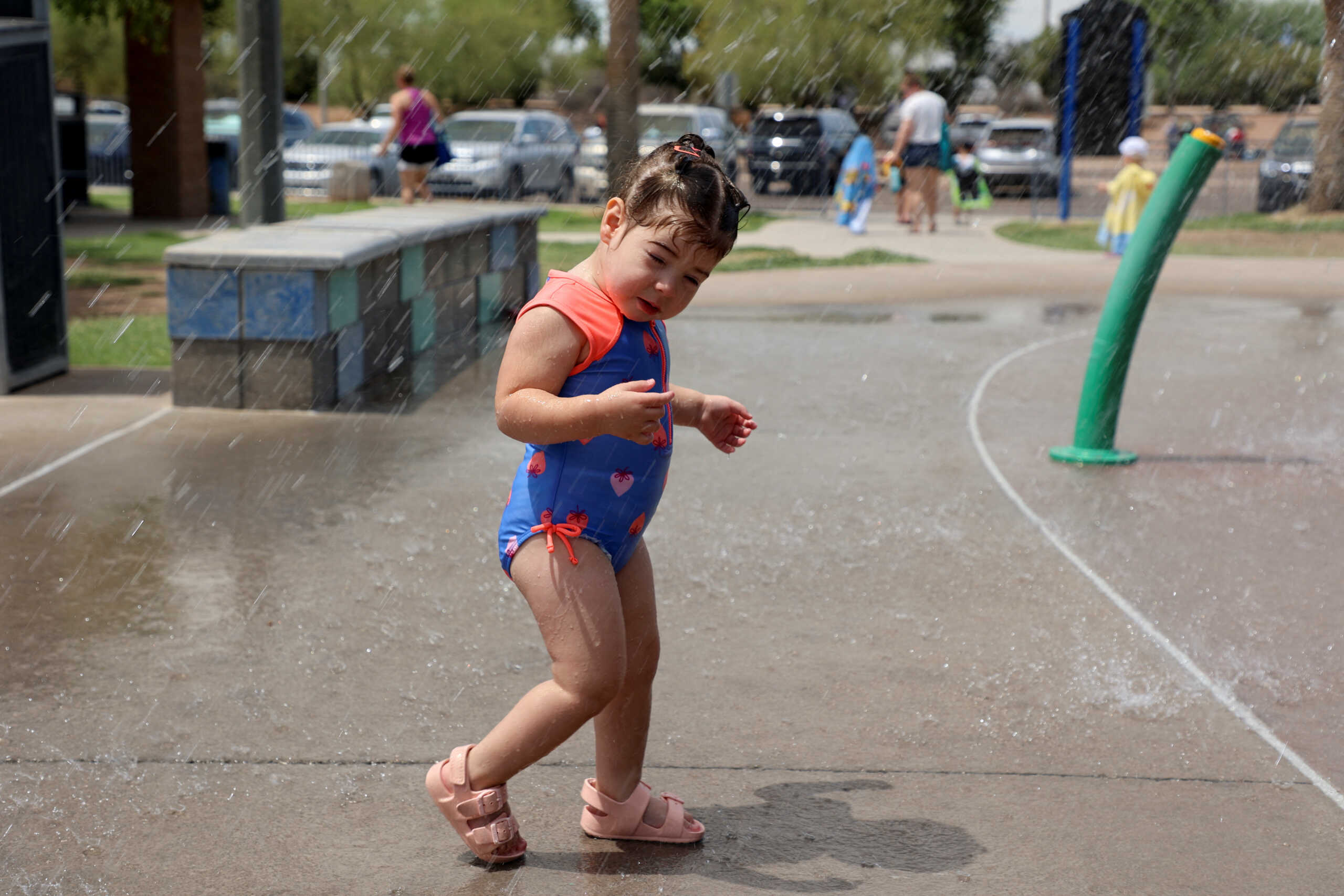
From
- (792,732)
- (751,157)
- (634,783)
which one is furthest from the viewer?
(751,157)

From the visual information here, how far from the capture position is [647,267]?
2781 millimetres

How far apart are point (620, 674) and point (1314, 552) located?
3.41 meters

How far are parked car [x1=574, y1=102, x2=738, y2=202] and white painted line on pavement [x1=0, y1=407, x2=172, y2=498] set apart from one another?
1774 cm

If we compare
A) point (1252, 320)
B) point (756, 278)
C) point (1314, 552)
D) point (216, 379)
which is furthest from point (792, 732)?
point (756, 278)

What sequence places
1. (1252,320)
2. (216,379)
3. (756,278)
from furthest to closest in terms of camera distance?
(756,278), (1252,320), (216,379)

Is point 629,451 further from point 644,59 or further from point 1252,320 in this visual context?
point 644,59

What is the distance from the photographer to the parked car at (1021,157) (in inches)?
1203

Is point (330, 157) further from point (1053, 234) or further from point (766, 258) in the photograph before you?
point (1053, 234)

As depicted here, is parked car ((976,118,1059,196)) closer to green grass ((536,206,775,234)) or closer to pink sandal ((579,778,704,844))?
green grass ((536,206,775,234))

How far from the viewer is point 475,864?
3.02 meters

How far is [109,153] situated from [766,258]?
1908 centimetres

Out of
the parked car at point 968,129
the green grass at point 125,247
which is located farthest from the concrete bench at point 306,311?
the parked car at point 968,129

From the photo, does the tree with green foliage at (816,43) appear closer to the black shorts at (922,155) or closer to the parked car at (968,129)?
the parked car at (968,129)

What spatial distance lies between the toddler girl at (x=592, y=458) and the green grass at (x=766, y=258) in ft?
37.1
